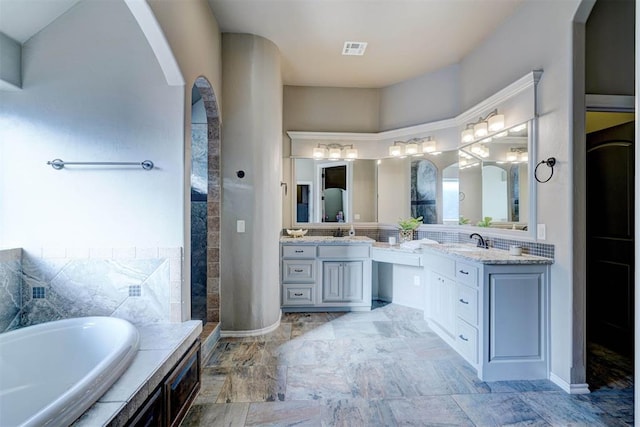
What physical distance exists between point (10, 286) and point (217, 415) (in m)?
1.50

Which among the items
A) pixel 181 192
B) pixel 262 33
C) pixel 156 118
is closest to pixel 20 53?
pixel 156 118

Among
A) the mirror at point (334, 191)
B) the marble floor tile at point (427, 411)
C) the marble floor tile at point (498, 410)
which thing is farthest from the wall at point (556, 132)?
the mirror at point (334, 191)

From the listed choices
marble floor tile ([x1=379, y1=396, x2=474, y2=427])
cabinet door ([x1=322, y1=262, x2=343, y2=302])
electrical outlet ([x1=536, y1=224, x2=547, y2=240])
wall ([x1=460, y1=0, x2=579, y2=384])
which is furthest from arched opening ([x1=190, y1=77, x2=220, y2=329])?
electrical outlet ([x1=536, y1=224, x2=547, y2=240])

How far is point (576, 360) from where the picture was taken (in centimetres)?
219

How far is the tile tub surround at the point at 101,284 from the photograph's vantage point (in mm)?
2045

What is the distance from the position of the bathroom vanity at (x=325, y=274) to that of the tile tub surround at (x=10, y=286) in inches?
89.3

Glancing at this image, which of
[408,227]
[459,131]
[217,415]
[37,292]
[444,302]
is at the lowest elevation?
[217,415]

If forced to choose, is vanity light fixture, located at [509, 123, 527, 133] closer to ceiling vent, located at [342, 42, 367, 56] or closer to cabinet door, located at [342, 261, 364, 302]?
ceiling vent, located at [342, 42, 367, 56]

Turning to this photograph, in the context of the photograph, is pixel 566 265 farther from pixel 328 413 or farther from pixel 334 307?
pixel 334 307

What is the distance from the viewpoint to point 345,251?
3.84m

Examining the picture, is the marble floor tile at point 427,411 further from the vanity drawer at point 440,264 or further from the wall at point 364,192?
the wall at point 364,192

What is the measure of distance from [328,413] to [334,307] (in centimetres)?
189

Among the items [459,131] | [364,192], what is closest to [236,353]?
[364,192]

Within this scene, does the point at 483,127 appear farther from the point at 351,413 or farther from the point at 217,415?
the point at 217,415
